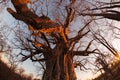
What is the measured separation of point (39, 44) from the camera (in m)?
19.2

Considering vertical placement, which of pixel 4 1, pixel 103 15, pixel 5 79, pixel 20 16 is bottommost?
pixel 5 79

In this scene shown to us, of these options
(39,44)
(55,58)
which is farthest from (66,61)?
(39,44)

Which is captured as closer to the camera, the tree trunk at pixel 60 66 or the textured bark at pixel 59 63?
the textured bark at pixel 59 63

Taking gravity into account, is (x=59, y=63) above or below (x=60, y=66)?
above

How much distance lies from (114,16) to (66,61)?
14.4 metres

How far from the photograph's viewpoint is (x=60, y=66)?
60.8ft

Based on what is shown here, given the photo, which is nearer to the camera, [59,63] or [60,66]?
[60,66]

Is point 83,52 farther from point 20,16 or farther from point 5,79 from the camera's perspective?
point 5,79

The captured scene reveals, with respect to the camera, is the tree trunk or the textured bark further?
the tree trunk

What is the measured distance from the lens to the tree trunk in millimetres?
18078

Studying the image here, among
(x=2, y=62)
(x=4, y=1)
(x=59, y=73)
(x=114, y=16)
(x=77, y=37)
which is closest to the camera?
(x=114, y=16)

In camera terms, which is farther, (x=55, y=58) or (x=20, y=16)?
(x=55, y=58)

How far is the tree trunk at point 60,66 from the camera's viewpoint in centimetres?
1808

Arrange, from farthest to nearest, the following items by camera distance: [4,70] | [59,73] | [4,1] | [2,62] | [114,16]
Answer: [2,62] < [4,70] < [59,73] < [4,1] < [114,16]
